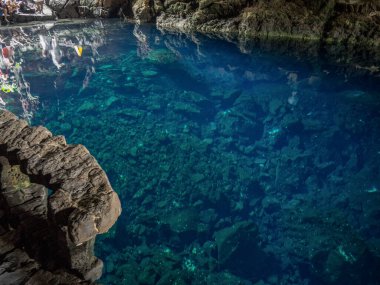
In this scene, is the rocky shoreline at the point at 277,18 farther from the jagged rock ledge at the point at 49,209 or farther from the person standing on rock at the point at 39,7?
the jagged rock ledge at the point at 49,209

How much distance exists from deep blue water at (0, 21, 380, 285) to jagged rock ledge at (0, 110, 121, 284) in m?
1.96

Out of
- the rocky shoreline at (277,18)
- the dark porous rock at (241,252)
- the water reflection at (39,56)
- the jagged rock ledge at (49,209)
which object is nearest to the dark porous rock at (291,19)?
the rocky shoreline at (277,18)

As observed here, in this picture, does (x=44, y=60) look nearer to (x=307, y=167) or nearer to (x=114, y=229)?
(x=114, y=229)

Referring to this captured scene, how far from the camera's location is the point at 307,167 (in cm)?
797

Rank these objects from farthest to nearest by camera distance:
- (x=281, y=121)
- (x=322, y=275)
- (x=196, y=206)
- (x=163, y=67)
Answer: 1. (x=163, y=67)
2. (x=281, y=121)
3. (x=196, y=206)
4. (x=322, y=275)

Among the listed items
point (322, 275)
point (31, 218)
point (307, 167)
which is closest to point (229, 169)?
point (307, 167)

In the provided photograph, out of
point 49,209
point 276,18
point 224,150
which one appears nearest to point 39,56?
point 224,150

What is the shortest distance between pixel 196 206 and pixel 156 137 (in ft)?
10.1

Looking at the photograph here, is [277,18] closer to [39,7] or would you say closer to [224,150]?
[224,150]

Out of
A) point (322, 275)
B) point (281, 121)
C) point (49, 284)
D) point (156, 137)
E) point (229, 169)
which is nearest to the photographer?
point (49, 284)

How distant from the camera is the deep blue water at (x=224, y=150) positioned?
17.7 feet

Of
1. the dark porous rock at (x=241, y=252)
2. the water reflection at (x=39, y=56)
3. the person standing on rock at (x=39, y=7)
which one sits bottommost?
the dark porous rock at (x=241, y=252)

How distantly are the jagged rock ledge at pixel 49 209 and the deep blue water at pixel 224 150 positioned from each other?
1960 millimetres

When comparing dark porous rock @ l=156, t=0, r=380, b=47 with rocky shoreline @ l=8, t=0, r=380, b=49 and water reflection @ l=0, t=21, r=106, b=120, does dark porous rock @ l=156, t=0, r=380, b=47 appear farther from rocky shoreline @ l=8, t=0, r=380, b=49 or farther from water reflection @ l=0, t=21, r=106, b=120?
water reflection @ l=0, t=21, r=106, b=120
